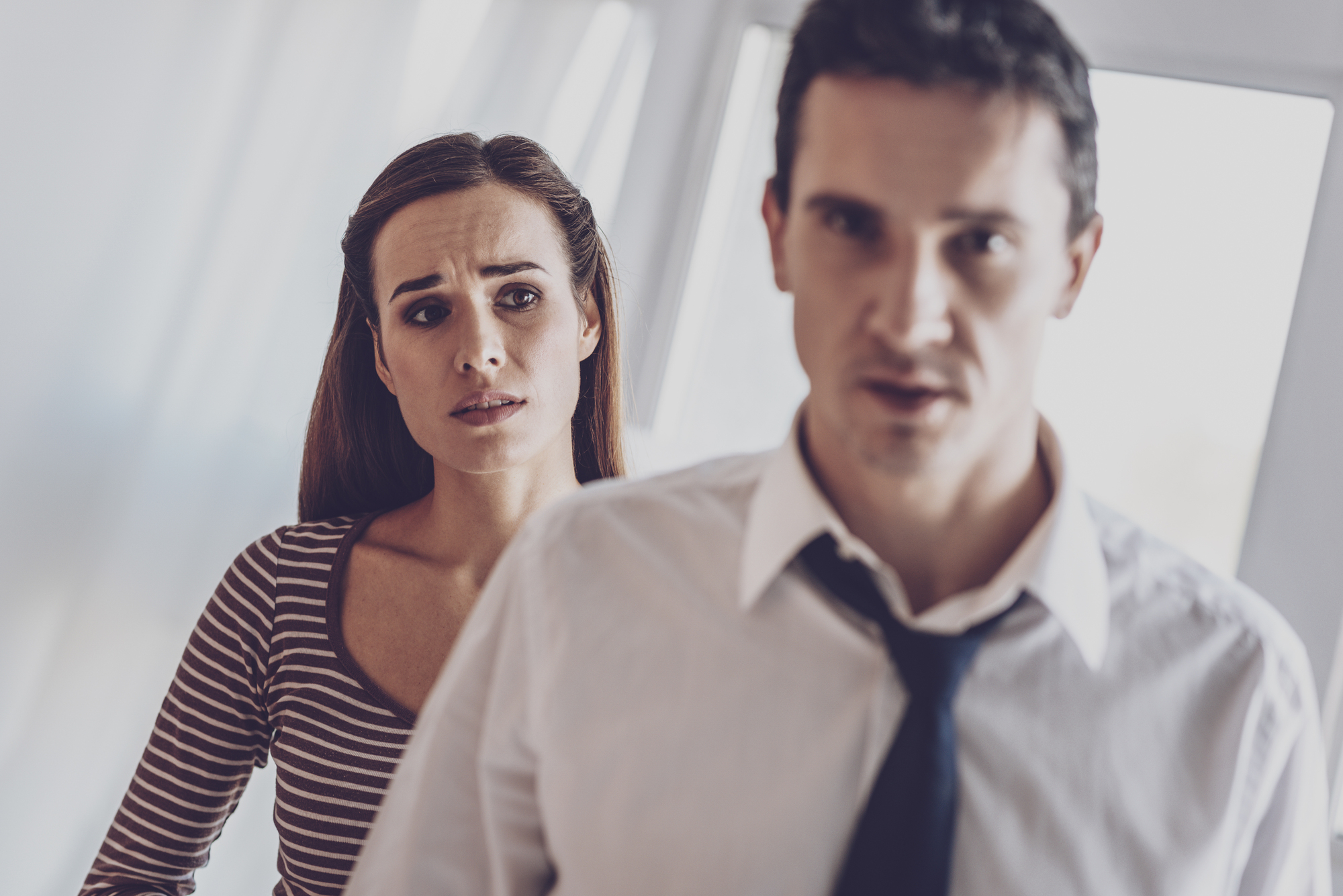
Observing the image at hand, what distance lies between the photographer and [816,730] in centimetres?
79

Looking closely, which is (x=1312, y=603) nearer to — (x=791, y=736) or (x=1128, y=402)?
(x=1128, y=402)

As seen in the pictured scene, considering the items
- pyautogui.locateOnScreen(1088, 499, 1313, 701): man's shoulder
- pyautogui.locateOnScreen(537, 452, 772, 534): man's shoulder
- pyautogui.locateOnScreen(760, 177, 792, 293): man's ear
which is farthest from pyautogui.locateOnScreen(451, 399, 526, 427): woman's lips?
pyautogui.locateOnScreen(1088, 499, 1313, 701): man's shoulder

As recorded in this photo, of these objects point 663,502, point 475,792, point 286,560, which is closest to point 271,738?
point 286,560

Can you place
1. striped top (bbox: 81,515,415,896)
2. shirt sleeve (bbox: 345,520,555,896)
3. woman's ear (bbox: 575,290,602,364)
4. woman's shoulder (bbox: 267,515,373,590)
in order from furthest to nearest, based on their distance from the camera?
woman's ear (bbox: 575,290,602,364)
woman's shoulder (bbox: 267,515,373,590)
striped top (bbox: 81,515,415,896)
shirt sleeve (bbox: 345,520,555,896)

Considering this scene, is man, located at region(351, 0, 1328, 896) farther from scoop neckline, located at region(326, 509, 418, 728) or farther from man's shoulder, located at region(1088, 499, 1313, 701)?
scoop neckline, located at region(326, 509, 418, 728)

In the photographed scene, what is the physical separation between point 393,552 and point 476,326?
0.32 m

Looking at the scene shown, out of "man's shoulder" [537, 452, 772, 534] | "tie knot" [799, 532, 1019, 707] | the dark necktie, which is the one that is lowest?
the dark necktie

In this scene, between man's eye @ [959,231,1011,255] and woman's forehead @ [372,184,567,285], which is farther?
woman's forehead @ [372,184,567,285]

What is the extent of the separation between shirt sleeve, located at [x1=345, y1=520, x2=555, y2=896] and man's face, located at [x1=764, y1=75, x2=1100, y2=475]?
323 millimetres

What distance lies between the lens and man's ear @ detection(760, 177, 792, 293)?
86 cm

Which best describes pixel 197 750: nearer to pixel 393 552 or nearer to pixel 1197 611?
pixel 393 552

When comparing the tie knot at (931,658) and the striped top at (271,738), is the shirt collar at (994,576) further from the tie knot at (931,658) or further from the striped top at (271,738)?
the striped top at (271,738)

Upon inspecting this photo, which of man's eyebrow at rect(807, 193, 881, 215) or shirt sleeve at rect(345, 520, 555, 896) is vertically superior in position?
man's eyebrow at rect(807, 193, 881, 215)

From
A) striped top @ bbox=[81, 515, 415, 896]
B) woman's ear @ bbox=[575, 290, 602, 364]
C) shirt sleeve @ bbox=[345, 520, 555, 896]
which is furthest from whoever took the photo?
woman's ear @ bbox=[575, 290, 602, 364]
